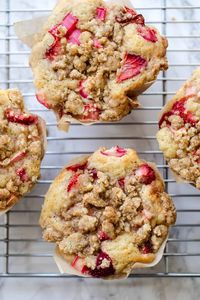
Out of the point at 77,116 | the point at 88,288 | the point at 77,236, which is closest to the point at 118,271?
the point at 77,236

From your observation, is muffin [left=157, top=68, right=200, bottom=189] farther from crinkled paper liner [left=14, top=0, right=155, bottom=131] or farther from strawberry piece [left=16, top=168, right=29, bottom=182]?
strawberry piece [left=16, top=168, right=29, bottom=182]

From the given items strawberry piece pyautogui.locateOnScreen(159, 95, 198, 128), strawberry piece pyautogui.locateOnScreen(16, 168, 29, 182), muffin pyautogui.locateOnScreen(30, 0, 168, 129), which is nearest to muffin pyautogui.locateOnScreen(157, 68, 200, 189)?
strawberry piece pyautogui.locateOnScreen(159, 95, 198, 128)

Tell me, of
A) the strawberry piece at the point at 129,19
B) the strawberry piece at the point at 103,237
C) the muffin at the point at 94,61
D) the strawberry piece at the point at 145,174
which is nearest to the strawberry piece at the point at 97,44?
the muffin at the point at 94,61

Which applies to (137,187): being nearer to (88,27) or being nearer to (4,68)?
(88,27)

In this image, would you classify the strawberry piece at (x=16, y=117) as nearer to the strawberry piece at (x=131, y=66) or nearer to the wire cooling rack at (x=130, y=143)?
the wire cooling rack at (x=130, y=143)

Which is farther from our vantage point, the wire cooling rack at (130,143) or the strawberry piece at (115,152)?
the wire cooling rack at (130,143)

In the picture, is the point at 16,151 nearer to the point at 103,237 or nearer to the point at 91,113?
the point at 91,113

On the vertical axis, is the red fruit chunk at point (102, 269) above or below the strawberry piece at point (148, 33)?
below
